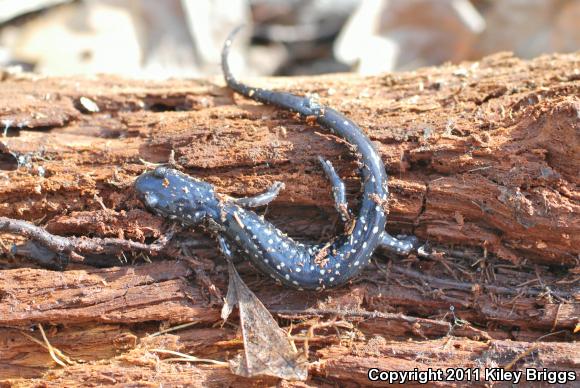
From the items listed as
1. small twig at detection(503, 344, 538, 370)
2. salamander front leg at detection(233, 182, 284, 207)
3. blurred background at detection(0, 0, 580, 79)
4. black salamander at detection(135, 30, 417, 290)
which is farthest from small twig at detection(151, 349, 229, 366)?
blurred background at detection(0, 0, 580, 79)

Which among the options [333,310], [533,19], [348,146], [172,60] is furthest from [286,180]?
[533,19]

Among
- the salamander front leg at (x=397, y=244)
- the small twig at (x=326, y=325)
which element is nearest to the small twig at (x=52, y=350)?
the small twig at (x=326, y=325)

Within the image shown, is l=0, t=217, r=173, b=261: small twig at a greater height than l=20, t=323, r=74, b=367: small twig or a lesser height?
greater

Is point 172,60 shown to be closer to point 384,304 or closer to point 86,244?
point 86,244

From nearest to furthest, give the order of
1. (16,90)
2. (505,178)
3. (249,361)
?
(249,361), (505,178), (16,90)

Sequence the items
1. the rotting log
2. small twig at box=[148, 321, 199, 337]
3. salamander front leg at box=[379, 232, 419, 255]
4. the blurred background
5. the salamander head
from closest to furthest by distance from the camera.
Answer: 1. the rotting log
2. small twig at box=[148, 321, 199, 337]
3. salamander front leg at box=[379, 232, 419, 255]
4. the salamander head
5. the blurred background

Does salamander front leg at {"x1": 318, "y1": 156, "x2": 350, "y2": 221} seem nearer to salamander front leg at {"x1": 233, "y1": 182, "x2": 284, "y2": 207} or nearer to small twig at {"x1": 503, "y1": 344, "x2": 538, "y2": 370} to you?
salamander front leg at {"x1": 233, "y1": 182, "x2": 284, "y2": 207}

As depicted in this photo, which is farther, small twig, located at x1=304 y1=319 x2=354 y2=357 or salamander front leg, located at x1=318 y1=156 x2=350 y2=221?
salamander front leg, located at x1=318 y1=156 x2=350 y2=221

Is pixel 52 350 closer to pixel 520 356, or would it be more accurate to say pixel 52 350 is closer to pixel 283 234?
pixel 283 234

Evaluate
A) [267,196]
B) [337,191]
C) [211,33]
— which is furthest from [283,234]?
[211,33]
